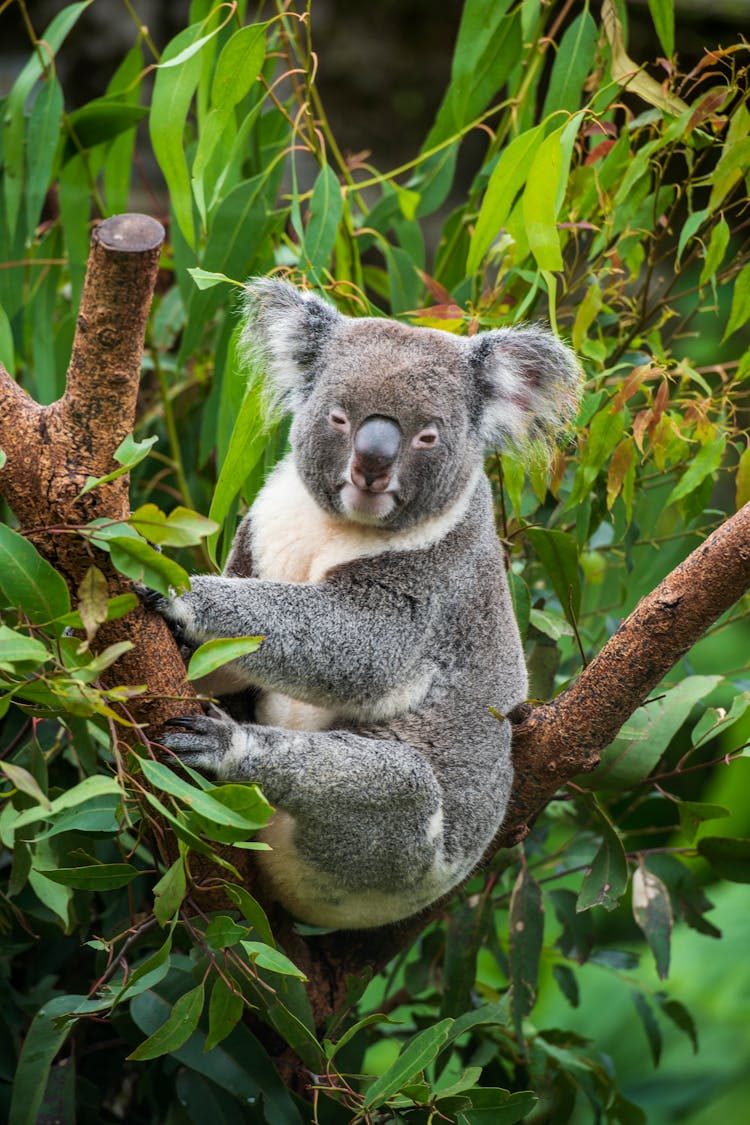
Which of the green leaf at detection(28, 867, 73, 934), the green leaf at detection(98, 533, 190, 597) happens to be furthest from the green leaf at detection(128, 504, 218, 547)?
the green leaf at detection(28, 867, 73, 934)

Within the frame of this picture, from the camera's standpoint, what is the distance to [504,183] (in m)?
2.34

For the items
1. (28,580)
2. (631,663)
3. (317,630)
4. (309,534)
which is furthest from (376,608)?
(28,580)

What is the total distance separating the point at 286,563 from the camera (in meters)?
2.49

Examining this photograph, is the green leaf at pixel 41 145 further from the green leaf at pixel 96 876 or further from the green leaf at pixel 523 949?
the green leaf at pixel 523 949

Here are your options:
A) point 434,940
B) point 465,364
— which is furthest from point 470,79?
point 434,940

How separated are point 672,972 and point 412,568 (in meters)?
3.55

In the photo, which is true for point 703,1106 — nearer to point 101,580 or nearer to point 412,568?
point 412,568

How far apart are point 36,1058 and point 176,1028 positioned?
39 centimetres

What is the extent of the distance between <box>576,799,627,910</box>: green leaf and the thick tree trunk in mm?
178

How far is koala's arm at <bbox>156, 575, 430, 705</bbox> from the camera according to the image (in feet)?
6.99

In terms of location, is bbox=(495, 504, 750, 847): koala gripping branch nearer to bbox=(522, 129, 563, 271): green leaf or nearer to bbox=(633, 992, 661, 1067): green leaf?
bbox=(522, 129, 563, 271): green leaf

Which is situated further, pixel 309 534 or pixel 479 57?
pixel 479 57

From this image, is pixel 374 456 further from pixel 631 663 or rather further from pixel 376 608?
pixel 631 663

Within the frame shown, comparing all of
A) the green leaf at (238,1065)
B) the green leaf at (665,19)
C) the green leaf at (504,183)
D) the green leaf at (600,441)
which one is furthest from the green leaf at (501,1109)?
the green leaf at (665,19)
